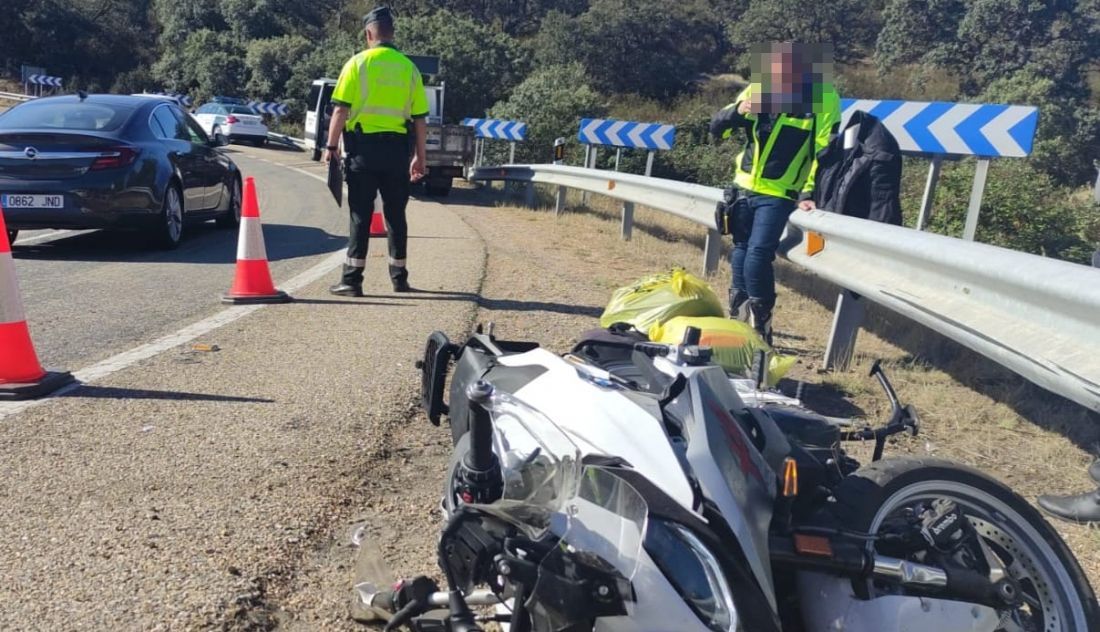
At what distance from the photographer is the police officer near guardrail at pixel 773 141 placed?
5.78 m

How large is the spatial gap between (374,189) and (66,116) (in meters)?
3.84

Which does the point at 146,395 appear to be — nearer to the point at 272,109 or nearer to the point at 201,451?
the point at 201,451

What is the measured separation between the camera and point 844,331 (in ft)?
19.6

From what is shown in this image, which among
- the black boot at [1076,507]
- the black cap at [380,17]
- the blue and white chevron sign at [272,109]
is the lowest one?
the blue and white chevron sign at [272,109]

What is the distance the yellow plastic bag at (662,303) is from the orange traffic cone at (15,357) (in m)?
2.87

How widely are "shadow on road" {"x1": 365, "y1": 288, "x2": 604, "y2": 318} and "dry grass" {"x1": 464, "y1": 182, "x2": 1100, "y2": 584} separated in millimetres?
15

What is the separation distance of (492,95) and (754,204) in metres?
34.4

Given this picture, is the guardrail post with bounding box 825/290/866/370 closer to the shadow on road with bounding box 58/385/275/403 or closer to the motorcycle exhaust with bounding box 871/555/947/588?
the shadow on road with bounding box 58/385/275/403

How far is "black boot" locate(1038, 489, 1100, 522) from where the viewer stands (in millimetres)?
3756

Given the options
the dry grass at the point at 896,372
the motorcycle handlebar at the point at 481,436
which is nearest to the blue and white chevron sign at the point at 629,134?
the dry grass at the point at 896,372

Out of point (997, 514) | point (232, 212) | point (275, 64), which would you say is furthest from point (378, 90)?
point (275, 64)

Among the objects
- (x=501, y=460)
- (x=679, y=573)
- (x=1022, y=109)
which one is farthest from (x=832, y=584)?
(x=1022, y=109)

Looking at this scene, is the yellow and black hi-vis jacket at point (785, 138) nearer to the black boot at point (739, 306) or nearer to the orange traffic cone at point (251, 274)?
the black boot at point (739, 306)

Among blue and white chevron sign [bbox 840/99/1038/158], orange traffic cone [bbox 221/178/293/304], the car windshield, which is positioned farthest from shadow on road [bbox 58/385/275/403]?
the car windshield
